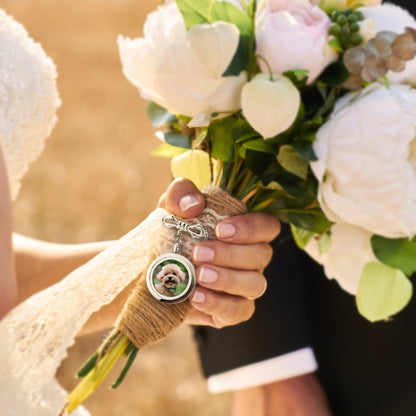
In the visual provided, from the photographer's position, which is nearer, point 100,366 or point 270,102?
point 270,102

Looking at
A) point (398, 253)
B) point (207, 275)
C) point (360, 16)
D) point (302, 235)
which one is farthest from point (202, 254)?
point (360, 16)

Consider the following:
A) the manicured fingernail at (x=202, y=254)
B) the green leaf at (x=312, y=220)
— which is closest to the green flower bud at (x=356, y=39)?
the green leaf at (x=312, y=220)

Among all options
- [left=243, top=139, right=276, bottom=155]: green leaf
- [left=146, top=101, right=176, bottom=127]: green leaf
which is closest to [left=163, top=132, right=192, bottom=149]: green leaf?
[left=146, top=101, right=176, bottom=127]: green leaf

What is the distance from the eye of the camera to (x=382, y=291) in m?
0.70

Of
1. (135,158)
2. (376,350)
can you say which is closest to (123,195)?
(135,158)

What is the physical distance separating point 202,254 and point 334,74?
0.29m

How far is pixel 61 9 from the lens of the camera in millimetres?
6004

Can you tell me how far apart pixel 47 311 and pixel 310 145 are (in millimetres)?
478

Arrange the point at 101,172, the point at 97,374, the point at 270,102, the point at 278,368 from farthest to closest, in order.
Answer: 1. the point at 101,172
2. the point at 278,368
3. the point at 97,374
4. the point at 270,102

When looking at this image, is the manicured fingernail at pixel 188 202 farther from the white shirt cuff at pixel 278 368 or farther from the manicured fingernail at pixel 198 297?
the white shirt cuff at pixel 278 368

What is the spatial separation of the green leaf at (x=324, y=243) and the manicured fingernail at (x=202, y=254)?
150 millimetres

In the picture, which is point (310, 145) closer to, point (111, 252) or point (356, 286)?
point (356, 286)

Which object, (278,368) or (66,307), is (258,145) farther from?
(278,368)

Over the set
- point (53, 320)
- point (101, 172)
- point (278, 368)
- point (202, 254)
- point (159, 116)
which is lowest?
point (101, 172)
